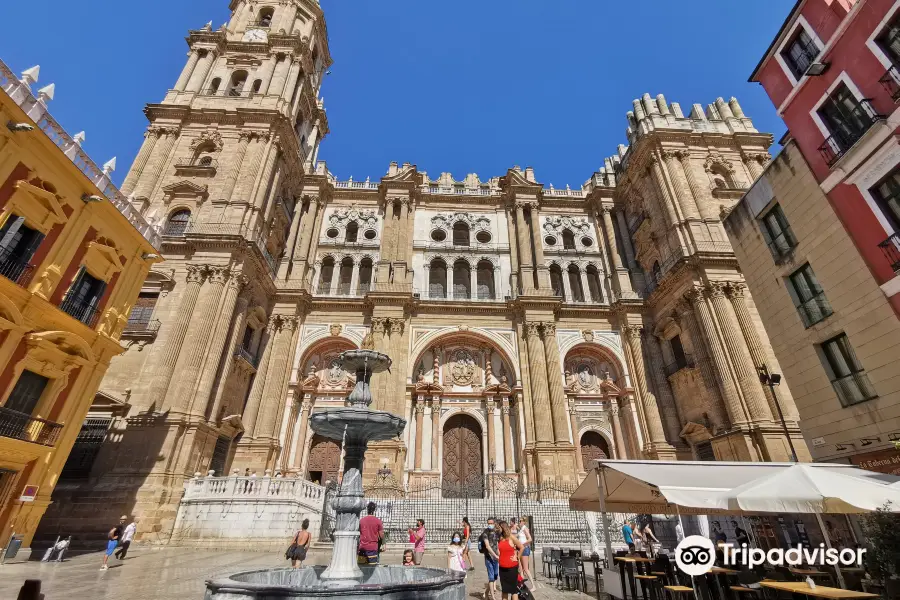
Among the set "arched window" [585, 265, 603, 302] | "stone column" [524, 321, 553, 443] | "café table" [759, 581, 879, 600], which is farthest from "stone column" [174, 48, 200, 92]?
"café table" [759, 581, 879, 600]

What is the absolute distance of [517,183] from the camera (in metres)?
29.8

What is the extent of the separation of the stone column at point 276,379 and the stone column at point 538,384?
12.8 metres

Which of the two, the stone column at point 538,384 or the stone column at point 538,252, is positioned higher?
the stone column at point 538,252

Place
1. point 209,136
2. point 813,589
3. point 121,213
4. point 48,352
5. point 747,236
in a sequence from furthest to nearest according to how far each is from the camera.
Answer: point 209,136 < point 747,236 < point 121,213 < point 48,352 < point 813,589

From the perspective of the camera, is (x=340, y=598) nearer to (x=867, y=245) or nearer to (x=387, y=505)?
(x=387, y=505)

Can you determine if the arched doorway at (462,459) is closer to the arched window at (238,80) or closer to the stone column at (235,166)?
the stone column at (235,166)

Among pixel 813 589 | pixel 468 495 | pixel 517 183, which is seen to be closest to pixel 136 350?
pixel 468 495

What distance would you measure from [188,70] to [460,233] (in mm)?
19740

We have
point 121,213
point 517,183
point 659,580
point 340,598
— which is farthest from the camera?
point 517,183

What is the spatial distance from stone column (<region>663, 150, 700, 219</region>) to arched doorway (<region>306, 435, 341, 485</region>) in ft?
71.1

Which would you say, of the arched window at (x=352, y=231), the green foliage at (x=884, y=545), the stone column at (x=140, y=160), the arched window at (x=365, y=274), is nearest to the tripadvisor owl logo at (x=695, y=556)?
the green foliage at (x=884, y=545)

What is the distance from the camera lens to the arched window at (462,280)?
1073 inches

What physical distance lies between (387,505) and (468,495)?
5584 millimetres

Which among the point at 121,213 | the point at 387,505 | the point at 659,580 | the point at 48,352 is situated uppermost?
the point at 121,213
